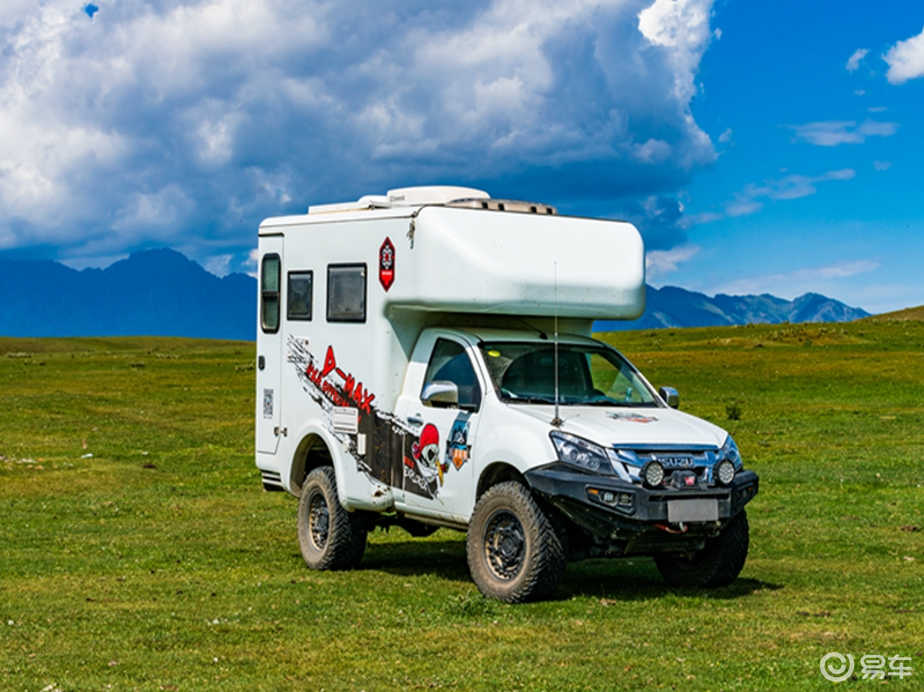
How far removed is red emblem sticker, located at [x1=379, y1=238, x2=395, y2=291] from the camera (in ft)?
42.6

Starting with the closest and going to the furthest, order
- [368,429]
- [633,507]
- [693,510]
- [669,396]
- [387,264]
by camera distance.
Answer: [633,507] → [693,510] → [669,396] → [387,264] → [368,429]

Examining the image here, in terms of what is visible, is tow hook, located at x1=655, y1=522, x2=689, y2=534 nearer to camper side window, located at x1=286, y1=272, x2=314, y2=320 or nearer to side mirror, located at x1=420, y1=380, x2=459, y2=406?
side mirror, located at x1=420, y1=380, x2=459, y2=406

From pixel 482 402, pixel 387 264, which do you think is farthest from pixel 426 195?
pixel 482 402

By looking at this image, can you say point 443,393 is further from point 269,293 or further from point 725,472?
point 269,293

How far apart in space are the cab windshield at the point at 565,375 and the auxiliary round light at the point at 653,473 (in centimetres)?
156

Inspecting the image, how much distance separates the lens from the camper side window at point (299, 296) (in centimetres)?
1450


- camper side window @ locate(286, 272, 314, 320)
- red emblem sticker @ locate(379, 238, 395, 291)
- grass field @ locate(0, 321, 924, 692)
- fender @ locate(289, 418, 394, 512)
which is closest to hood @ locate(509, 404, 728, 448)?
grass field @ locate(0, 321, 924, 692)

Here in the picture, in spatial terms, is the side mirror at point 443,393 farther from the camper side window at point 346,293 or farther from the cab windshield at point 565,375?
the camper side window at point 346,293

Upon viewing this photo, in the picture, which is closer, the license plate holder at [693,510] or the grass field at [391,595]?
the grass field at [391,595]

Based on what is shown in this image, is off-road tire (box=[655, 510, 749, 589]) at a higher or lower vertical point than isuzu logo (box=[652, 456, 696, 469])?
lower

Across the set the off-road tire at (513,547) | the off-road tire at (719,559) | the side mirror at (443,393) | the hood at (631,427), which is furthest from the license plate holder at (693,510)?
the side mirror at (443,393)

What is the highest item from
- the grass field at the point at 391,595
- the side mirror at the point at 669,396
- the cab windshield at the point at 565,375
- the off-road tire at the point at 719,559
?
the cab windshield at the point at 565,375

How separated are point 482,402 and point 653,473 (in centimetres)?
198

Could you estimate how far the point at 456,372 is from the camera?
A: 12625mm
